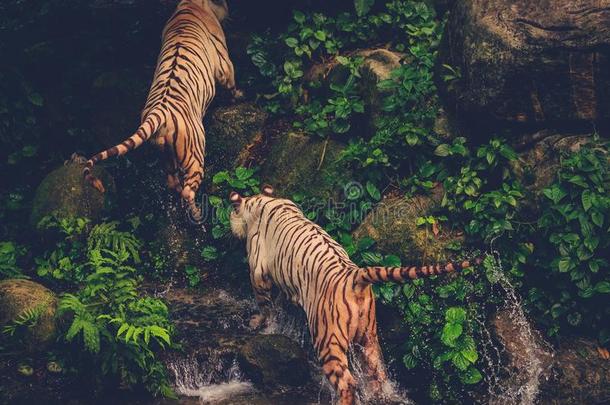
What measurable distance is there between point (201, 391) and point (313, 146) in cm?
248

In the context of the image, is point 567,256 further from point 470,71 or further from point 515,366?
point 470,71

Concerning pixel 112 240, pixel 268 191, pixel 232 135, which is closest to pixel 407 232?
pixel 268 191

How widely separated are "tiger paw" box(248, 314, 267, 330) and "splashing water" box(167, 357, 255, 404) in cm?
44

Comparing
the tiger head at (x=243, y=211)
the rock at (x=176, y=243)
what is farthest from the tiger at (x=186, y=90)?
the tiger head at (x=243, y=211)

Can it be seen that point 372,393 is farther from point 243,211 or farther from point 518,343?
point 243,211

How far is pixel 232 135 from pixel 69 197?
1.57 meters

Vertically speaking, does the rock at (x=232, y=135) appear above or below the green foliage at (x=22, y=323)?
above

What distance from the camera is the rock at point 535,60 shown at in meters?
7.05

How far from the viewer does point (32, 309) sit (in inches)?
277

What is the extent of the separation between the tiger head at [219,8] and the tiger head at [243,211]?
2.18 m

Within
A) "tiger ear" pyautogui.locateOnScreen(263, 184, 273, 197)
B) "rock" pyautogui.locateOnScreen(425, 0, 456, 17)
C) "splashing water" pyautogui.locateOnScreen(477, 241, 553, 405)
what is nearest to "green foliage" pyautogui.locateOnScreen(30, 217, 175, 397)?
"tiger ear" pyautogui.locateOnScreen(263, 184, 273, 197)

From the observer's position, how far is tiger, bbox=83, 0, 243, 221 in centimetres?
753

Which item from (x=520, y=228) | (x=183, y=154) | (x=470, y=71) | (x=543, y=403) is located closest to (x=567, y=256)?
(x=520, y=228)

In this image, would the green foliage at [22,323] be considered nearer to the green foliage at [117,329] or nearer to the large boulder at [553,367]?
the green foliage at [117,329]
